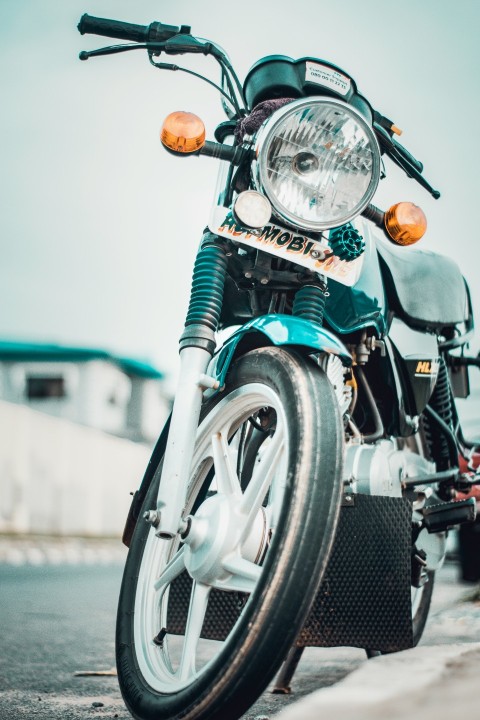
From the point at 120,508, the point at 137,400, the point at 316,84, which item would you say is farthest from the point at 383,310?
the point at 137,400

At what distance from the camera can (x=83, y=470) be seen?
25938mm

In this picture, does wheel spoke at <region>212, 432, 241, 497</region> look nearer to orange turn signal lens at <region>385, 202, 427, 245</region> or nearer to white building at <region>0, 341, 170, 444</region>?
orange turn signal lens at <region>385, 202, 427, 245</region>

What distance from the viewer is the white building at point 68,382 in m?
35.2

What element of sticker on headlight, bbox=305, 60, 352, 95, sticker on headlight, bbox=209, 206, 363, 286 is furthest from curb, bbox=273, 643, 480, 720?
sticker on headlight, bbox=305, 60, 352, 95

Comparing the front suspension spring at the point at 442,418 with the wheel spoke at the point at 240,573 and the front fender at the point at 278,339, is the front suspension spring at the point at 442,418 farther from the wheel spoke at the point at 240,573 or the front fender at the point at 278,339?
the wheel spoke at the point at 240,573

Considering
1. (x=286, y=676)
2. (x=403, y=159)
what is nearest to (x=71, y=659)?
(x=286, y=676)

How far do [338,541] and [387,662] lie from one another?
476 mm

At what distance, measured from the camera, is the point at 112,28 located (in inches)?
105

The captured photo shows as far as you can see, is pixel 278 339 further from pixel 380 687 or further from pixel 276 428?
pixel 380 687

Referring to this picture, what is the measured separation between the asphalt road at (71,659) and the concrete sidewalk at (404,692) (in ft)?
2.18

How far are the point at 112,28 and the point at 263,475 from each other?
164 centimetres

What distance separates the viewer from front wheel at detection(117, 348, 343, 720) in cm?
157

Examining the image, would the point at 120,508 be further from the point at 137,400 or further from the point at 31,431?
the point at 137,400

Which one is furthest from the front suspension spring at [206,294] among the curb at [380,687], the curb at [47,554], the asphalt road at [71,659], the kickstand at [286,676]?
the curb at [47,554]
